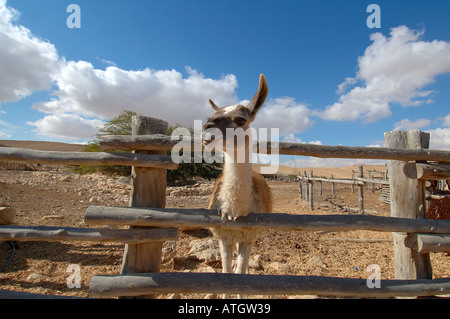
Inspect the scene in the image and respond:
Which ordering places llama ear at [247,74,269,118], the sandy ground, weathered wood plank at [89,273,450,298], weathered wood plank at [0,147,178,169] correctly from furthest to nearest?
the sandy ground, llama ear at [247,74,269,118], weathered wood plank at [0,147,178,169], weathered wood plank at [89,273,450,298]

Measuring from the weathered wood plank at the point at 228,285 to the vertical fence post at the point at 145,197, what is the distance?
137mm

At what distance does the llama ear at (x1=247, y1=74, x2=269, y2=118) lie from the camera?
101 inches

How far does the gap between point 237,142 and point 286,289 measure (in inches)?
60.9

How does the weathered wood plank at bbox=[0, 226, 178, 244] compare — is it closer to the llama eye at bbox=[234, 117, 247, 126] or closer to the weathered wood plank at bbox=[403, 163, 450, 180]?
the llama eye at bbox=[234, 117, 247, 126]

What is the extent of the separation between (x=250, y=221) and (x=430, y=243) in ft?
6.22

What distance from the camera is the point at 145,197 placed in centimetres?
238

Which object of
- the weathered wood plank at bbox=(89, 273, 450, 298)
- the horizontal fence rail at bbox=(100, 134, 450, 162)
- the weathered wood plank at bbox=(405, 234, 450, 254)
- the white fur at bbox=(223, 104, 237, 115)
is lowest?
the weathered wood plank at bbox=(89, 273, 450, 298)

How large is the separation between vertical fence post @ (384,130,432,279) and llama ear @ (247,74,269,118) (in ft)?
5.42

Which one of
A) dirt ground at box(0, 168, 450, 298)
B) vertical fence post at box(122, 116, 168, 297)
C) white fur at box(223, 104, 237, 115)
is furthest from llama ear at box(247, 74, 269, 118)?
dirt ground at box(0, 168, 450, 298)
